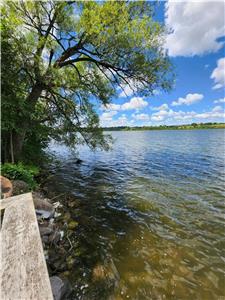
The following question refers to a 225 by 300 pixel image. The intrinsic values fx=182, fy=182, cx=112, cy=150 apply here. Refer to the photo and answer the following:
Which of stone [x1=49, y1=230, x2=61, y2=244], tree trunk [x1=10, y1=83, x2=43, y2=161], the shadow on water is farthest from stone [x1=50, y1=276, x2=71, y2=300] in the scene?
tree trunk [x1=10, y1=83, x2=43, y2=161]

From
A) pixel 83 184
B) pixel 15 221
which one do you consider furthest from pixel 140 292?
pixel 83 184

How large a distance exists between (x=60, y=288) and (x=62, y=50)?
1062cm

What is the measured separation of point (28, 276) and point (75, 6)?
430 inches

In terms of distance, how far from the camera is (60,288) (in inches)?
130

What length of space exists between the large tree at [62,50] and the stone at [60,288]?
5913mm

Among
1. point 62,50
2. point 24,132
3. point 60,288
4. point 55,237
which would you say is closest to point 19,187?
point 55,237

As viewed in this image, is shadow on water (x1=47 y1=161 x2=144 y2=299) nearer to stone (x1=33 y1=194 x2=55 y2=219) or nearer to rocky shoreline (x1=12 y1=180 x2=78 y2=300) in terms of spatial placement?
rocky shoreline (x1=12 y1=180 x2=78 y2=300)

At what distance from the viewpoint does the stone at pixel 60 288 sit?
3.19 metres

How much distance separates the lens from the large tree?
7811 millimetres

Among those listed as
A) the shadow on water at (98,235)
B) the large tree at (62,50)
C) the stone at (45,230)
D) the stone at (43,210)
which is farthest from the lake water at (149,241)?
the large tree at (62,50)

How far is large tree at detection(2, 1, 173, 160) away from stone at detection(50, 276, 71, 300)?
591cm

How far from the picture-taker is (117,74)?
32.8 feet

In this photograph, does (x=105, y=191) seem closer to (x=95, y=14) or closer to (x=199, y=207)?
Answer: (x=199, y=207)

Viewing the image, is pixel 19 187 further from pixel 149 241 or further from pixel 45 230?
pixel 149 241
